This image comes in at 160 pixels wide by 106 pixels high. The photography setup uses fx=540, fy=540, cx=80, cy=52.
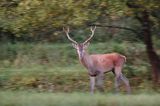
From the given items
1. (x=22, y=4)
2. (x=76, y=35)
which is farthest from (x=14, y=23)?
(x=76, y=35)

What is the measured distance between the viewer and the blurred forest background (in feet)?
54.7

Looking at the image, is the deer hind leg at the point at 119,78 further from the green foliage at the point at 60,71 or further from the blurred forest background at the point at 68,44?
the blurred forest background at the point at 68,44

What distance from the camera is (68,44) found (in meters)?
30.0

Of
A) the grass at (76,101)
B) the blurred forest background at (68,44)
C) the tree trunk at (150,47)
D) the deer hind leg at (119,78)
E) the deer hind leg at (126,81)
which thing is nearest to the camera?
the grass at (76,101)

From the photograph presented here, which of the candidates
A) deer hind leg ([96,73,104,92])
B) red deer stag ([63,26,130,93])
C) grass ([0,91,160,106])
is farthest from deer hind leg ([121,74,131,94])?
grass ([0,91,160,106])

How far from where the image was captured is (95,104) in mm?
13188

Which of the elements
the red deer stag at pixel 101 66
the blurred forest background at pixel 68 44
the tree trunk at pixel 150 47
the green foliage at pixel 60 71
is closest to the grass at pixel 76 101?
the blurred forest background at pixel 68 44

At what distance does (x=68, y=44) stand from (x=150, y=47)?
10590 mm

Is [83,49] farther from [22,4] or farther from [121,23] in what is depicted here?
[22,4]

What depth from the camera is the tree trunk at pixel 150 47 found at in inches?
742

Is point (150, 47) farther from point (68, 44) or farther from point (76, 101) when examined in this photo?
point (68, 44)

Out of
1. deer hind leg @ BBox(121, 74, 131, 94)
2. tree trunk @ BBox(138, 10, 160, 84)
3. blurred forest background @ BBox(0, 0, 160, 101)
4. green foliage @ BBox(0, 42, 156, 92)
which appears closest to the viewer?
blurred forest background @ BBox(0, 0, 160, 101)

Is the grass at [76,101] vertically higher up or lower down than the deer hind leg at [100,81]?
higher up

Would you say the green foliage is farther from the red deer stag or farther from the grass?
the grass
